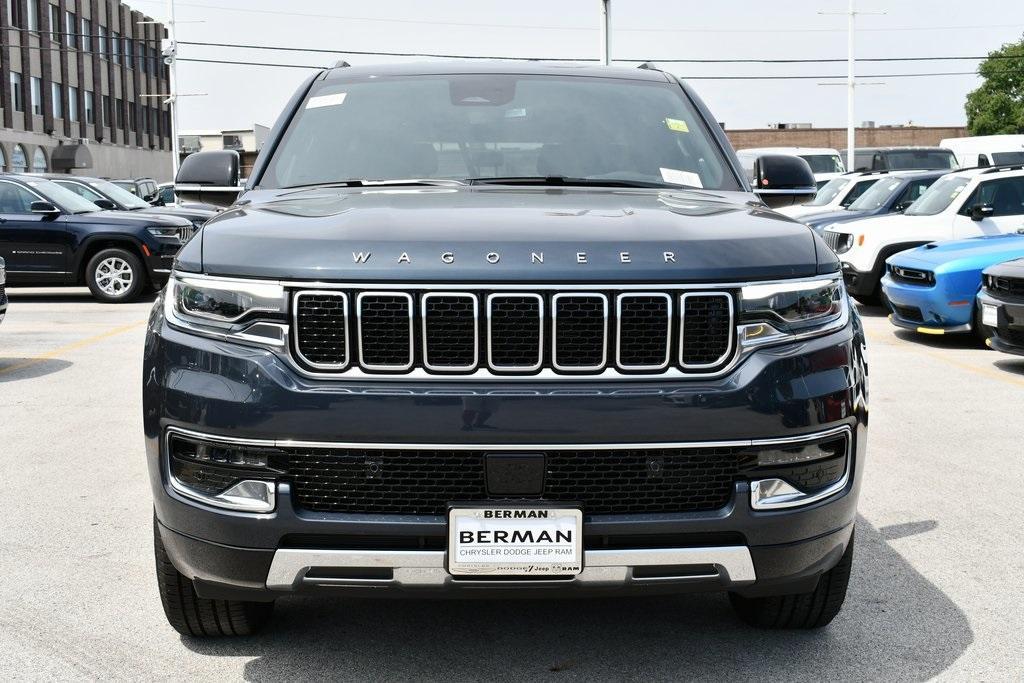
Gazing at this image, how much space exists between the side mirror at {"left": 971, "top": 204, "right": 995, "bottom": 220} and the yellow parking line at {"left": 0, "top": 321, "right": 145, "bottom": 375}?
974cm

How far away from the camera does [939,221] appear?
15.1 m

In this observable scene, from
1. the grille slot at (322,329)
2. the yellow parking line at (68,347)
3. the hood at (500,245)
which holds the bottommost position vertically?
the yellow parking line at (68,347)

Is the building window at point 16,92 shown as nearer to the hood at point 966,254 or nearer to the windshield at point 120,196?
the windshield at point 120,196

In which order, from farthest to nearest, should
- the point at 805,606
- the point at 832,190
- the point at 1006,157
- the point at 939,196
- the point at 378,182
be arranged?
the point at 1006,157
the point at 832,190
the point at 939,196
the point at 378,182
the point at 805,606

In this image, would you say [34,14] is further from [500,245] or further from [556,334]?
[556,334]

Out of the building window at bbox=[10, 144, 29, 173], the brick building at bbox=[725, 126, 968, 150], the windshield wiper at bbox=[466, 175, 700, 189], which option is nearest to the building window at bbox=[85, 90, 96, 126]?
the building window at bbox=[10, 144, 29, 173]

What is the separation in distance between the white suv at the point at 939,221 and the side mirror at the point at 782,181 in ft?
33.8

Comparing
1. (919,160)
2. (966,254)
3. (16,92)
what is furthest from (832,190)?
(16,92)

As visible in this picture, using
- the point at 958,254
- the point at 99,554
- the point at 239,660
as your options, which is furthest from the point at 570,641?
the point at 958,254

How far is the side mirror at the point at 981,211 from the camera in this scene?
14.5 meters

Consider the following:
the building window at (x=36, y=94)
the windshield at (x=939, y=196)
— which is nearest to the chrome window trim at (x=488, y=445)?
the windshield at (x=939, y=196)

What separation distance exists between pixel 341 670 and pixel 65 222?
15.1 m

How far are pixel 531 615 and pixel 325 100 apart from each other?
85.0 inches

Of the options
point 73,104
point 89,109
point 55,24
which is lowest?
point 89,109
